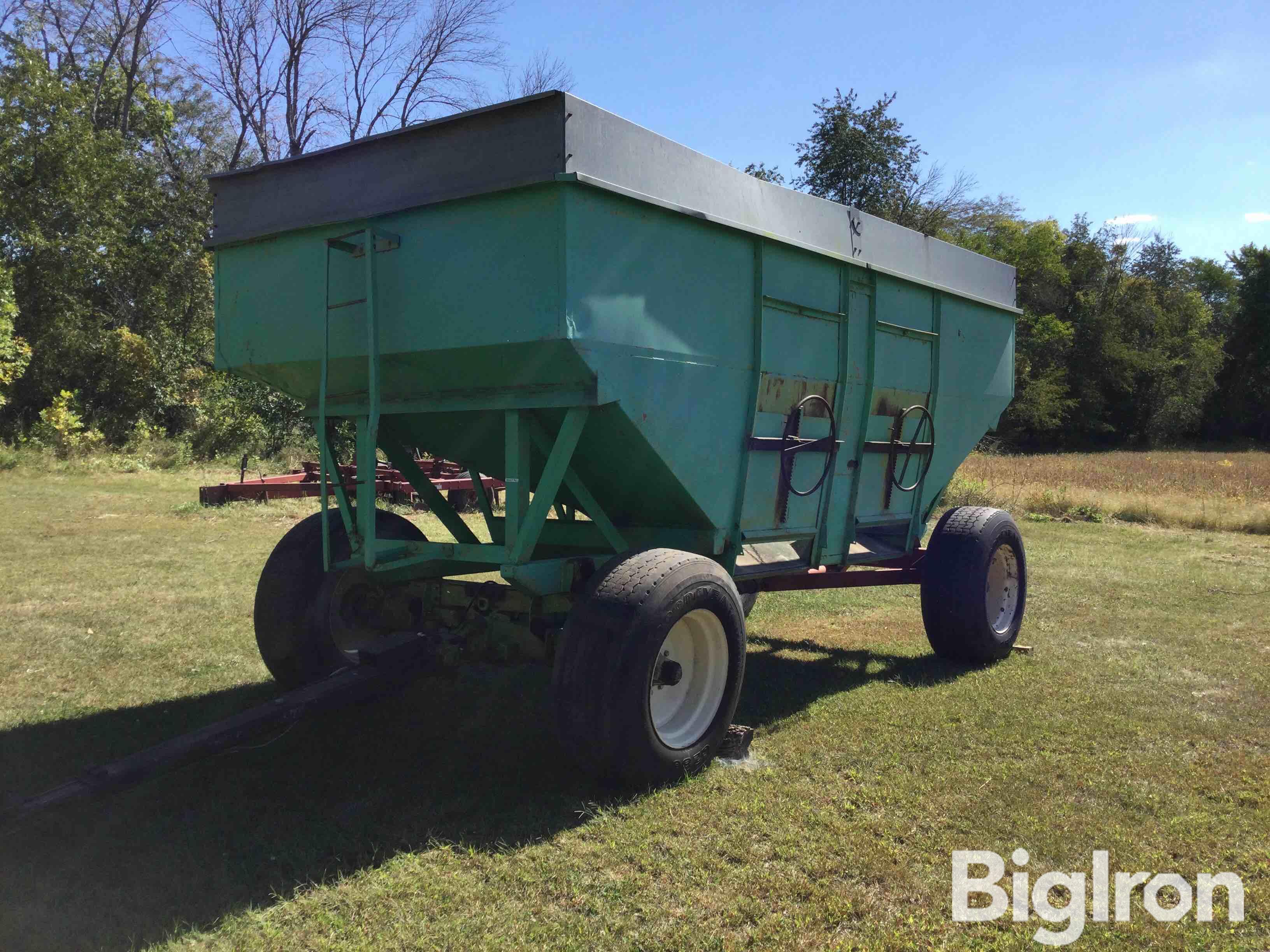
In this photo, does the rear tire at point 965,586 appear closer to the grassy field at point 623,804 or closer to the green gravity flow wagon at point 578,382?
the grassy field at point 623,804

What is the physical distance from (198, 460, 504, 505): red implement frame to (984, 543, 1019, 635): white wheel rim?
8.30m

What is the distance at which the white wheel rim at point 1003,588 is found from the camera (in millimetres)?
7121

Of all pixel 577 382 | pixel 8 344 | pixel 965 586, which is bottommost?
pixel 965 586

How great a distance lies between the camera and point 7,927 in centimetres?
315

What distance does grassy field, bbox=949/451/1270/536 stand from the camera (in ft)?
55.8

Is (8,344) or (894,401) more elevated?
(8,344)

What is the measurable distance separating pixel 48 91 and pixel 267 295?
2783cm

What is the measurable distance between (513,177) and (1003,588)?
5.08 meters

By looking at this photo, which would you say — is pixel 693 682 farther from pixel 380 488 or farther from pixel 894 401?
pixel 380 488

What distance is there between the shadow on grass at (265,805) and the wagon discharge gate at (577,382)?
467mm

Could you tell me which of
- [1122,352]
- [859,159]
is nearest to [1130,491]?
[859,159]

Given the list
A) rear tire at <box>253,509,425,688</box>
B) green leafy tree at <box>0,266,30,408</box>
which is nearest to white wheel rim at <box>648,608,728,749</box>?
rear tire at <box>253,509,425,688</box>

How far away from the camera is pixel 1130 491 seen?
20.7 meters

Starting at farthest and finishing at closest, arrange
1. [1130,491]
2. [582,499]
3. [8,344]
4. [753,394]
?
[1130,491] → [8,344] → [753,394] → [582,499]
